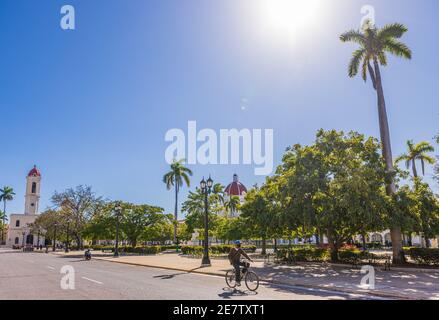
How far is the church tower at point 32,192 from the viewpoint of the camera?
359ft

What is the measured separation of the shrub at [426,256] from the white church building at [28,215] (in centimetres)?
11027

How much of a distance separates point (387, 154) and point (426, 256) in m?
6.92

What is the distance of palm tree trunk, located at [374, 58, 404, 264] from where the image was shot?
74.2ft

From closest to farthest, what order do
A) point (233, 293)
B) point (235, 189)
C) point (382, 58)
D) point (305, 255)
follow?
point (233, 293) < point (382, 58) < point (305, 255) < point (235, 189)

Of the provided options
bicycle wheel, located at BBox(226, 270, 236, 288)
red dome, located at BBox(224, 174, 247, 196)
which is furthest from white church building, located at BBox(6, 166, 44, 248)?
bicycle wheel, located at BBox(226, 270, 236, 288)

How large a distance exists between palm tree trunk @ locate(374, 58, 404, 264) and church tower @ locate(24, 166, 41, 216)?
10863 centimetres

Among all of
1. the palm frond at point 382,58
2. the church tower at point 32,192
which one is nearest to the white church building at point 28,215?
the church tower at point 32,192

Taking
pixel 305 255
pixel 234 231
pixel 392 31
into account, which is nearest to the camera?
pixel 392 31

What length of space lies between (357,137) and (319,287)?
13.9 m

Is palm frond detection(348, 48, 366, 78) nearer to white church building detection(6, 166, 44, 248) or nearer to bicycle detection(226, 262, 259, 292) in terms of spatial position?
bicycle detection(226, 262, 259, 292)

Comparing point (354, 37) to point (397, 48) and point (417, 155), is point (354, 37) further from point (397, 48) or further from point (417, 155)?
point (417, 155)

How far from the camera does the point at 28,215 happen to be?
4414 inches

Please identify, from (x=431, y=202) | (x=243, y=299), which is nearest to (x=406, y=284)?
(x=243, y=299)

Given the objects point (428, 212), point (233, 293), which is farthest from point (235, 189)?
point (233, 293)
